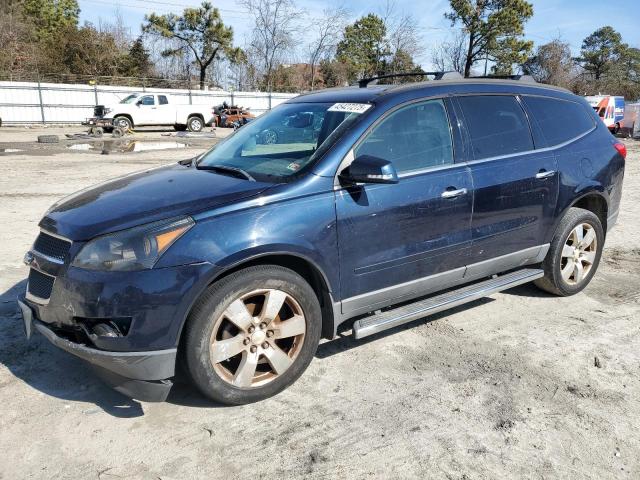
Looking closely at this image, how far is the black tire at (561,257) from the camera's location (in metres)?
4.58

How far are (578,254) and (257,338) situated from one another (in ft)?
10.5

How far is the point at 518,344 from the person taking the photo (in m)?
3.97

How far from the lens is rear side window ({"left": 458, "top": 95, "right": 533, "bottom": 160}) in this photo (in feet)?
13.1

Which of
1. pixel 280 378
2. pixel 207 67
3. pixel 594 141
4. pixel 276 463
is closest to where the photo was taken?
pixel 276 463

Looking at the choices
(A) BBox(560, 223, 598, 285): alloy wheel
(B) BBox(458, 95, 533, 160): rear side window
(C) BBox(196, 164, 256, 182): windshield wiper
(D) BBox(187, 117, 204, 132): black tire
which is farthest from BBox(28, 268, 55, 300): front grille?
(D) BBox(187, 117, 204, 132): black tire

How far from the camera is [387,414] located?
306 cm

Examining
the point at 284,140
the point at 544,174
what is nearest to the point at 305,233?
the point at 284,140

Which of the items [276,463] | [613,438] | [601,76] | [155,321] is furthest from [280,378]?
[601,76]

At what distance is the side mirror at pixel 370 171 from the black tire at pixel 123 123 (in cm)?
2441

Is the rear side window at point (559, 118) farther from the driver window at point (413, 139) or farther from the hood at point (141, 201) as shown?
the hood at point (141, 201)

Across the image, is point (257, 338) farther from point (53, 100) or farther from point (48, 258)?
point (53, 100)

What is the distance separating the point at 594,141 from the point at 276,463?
3.99 metres

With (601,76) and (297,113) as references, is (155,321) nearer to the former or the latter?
(297,113)

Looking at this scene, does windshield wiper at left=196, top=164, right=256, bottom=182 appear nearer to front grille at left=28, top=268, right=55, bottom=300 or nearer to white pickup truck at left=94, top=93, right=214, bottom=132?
front grille at left=28, top=268, right=55, bottom=300
